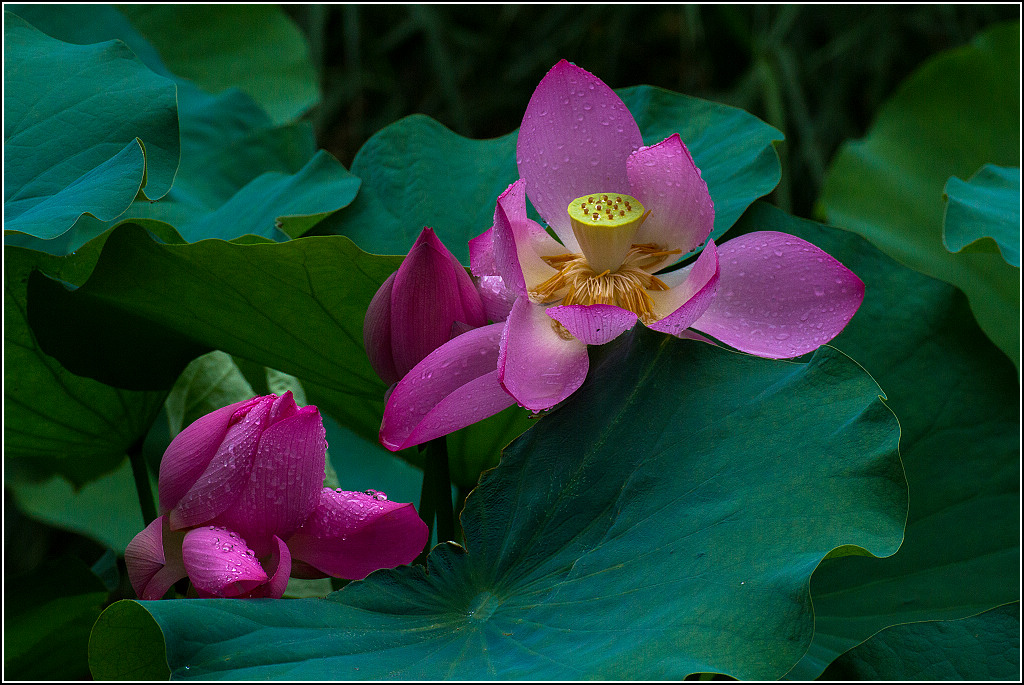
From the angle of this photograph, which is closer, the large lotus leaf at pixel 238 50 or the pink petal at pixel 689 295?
the pink petal at pixel 689 295

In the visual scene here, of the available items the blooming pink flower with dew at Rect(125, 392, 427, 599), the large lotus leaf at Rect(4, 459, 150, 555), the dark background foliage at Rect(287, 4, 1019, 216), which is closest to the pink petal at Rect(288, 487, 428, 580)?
the blooming pink flower with dew at Rect(125, 392, 427, 599)

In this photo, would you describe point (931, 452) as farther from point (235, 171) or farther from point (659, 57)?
point (659, 57)

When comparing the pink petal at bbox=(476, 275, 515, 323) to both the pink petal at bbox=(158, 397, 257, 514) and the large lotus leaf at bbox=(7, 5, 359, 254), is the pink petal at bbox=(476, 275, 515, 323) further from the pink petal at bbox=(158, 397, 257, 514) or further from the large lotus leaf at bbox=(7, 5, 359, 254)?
the large lotus leaf at bbox=(7, 5, 359, 254)

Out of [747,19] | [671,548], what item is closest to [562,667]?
[671,548]

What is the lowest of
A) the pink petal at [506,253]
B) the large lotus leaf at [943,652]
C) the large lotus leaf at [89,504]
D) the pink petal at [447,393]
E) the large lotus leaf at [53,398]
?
the large lotus leaf at [89,504]

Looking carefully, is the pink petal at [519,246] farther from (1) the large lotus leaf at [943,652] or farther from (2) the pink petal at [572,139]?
(1) the large lotus leaf at [943,652]

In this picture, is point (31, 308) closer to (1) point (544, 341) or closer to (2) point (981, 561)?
(1) point (544, 341)

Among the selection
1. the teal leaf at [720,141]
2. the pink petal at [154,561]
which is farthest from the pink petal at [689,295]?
the pink petal at [154,561]
